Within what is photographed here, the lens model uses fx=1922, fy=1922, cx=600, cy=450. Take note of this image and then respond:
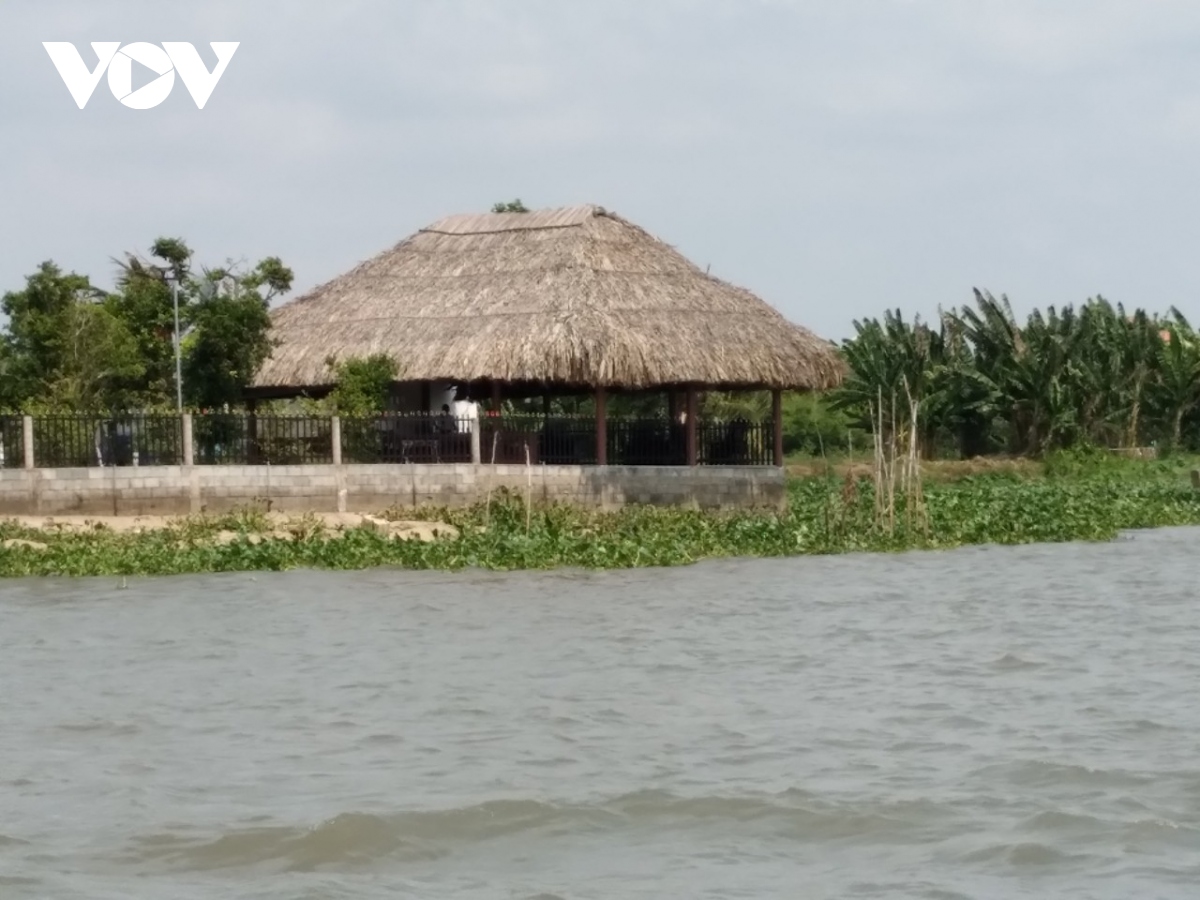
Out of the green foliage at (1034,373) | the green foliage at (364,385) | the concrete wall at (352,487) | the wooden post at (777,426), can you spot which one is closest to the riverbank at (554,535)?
the concrete wall at (352,487)

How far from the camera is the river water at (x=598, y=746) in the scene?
23.0ft

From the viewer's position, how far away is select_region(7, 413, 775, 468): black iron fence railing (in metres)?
21.3

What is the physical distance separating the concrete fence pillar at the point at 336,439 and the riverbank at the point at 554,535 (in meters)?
1.10

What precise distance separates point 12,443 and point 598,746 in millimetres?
13384

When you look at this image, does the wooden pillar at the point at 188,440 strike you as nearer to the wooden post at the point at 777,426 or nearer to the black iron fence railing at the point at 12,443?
the black iron fence railing at the point at 12,443

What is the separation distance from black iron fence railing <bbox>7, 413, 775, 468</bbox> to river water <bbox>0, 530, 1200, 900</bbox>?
5292 mm

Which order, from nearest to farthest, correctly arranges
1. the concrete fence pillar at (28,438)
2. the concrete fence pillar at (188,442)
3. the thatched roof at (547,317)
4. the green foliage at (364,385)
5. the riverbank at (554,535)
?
the riverbank at (554,535) → the concrete fence pillar at (28,438) → the concrete fence pillar at (188,442) → the thatched roof at (547,317) → the green foliage at (364,385)

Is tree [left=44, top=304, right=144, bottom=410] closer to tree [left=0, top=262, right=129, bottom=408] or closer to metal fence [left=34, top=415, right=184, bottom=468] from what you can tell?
tree [left=0, top=262, right=129, bottom=408]

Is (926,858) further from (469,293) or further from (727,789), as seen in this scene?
(469,293)

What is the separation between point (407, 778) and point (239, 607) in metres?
7.35

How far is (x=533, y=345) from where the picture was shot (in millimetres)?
23672

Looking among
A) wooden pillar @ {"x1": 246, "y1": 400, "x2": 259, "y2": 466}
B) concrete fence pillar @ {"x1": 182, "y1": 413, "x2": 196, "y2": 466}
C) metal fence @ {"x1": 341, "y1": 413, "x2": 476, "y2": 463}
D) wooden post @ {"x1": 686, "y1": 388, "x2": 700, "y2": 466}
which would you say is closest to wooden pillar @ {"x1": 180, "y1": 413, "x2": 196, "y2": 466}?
concrete fence pillar @ {"x1": 182, "y1": 413, "x2": 196, "y2": 466}

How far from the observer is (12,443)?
20969 mm

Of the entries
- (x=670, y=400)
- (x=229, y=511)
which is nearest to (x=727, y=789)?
(x=229, y=511)
